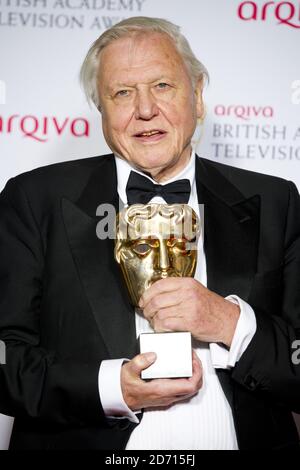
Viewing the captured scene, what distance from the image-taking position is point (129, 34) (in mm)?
1983

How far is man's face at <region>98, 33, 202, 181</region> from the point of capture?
1943 mm

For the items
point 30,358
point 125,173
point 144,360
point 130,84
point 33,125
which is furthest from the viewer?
point 33,125

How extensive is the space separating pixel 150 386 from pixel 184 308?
0.17 m

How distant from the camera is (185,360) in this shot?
5.41ft

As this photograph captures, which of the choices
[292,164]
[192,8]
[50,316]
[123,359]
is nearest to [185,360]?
[123,359]

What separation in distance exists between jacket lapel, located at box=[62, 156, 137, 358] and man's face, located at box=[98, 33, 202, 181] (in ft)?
0.43

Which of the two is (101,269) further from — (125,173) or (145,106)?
(145,106)

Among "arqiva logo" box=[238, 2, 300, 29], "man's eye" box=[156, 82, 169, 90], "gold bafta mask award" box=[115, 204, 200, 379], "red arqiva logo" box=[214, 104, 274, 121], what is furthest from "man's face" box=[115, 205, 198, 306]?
"arqiva logo" box=[238, 2, 300, 29]

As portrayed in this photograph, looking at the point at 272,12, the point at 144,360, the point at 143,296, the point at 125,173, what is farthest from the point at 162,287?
the point at 272,12

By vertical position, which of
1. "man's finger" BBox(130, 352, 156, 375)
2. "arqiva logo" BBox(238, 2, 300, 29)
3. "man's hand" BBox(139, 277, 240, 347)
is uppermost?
"arqiva logo" BBox(238, 2, 300, 29)

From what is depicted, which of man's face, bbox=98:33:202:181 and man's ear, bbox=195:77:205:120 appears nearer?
man's face, bbox=98:33:202:181

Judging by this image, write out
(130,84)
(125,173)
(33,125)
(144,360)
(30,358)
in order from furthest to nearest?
(33,125) < (125,173) < (130,84) < (30,358) < (144,360)

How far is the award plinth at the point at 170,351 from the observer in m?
1.65

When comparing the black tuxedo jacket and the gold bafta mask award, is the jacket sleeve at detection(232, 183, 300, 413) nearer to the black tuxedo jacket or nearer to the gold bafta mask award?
the black tuxedo jacket
